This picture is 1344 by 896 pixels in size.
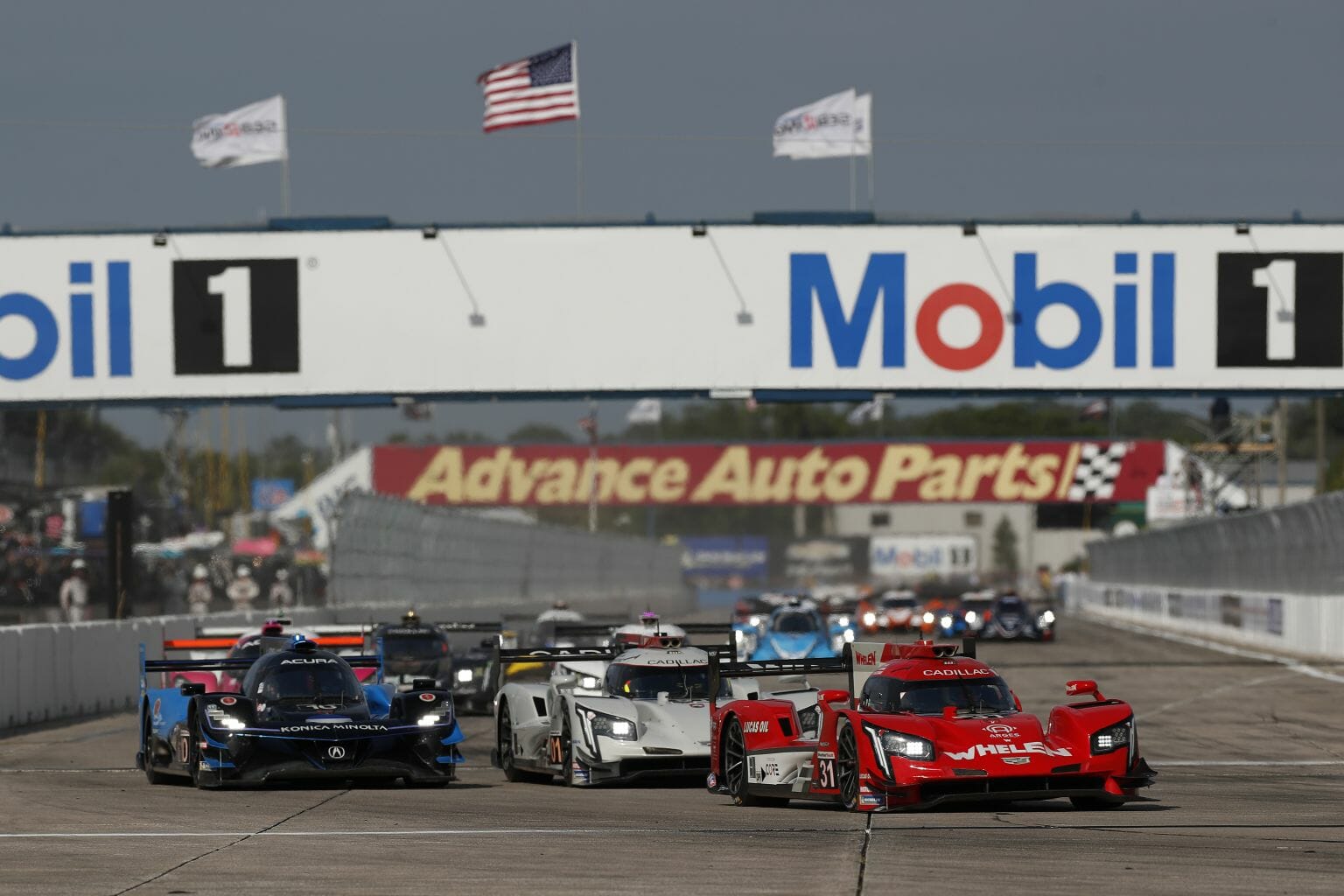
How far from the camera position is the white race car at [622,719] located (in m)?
17.7

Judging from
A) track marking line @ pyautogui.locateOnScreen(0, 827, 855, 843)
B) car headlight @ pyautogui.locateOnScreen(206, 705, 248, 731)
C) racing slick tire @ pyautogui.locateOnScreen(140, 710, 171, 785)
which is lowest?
racing slick tire @ pyautogui.locateOnScreen(140, 710, 171, 785)

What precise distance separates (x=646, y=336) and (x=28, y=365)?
977cm

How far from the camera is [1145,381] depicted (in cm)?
3238

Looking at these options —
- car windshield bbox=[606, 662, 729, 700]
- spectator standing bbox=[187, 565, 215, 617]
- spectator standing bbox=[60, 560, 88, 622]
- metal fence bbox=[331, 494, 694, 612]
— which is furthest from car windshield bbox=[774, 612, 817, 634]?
car windshield bbox=[606, 662, 729, 700]

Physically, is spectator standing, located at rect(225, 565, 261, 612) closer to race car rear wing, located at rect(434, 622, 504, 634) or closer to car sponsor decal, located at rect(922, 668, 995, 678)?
race car rear wing, located at rect(434, 622, 504, 634)

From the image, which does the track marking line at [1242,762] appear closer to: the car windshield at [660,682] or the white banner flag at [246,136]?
the car windshield at [660,682]

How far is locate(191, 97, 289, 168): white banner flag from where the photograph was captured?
116ft

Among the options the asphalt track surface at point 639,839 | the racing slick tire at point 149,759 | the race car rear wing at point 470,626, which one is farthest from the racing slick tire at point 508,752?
the race car rear wing at point 470,626

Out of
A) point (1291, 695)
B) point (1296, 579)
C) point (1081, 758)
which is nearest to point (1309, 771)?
point (1081, 758)

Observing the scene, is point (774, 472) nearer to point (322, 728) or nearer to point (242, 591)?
point (242, 591)

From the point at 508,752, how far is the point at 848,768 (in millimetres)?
5178

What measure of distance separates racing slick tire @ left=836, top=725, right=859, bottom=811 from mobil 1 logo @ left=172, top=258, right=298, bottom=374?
19.2m

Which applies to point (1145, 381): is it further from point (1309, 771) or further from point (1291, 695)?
point (1309, 771)

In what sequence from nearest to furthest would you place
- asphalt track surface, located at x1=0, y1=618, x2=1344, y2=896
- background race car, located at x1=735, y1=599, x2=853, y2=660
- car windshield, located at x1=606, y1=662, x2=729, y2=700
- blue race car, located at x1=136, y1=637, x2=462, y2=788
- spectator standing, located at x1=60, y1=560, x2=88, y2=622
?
asphalt track surface, located at x1=0, y1=618, x2=1344, y2=896 → blue race car, located at x1=136, y1=637, x2=462, y2=788 → car windshield, located at x1=606, y1=662, x2=729, y2=700 → background race car, located at x1=735, y1=599, x2=853, y2=660 → spectator standing, located at x1=60, y1=560, x2=88, y2=622
